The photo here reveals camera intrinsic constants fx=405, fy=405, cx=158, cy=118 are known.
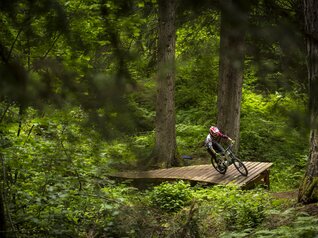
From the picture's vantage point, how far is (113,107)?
114 inches

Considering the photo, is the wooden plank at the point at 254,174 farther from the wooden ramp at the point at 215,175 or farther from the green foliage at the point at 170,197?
the green foliage at the point at 170,197

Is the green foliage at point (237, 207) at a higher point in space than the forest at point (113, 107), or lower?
lower

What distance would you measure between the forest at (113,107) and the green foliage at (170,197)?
0.03 metres

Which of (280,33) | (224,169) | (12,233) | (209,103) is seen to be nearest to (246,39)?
(280,33)

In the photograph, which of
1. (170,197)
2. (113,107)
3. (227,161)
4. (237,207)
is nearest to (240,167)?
(227,161)

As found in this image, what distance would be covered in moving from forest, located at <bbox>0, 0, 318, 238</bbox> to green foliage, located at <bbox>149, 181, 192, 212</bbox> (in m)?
0.03

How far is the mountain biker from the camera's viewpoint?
11203 millimetres

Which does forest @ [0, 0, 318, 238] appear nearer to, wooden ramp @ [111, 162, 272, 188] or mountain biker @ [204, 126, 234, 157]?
wooden ramp @ [111, 162, 272, 188]

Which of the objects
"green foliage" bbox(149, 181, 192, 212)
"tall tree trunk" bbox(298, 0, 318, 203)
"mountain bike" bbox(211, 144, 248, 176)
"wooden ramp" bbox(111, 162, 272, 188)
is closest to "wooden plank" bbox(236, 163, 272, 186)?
"wooden ramp" bbox(111, 162, 272, 188)

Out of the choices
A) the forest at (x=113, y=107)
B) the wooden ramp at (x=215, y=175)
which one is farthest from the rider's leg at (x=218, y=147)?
the forest at (x=113, y=107)

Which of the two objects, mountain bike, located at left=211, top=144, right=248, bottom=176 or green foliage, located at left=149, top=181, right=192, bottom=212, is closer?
green foliage, located at left=149, top=181, right=192, bottom=212

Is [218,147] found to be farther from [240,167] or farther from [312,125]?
[312,125]

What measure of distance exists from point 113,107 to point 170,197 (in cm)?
664

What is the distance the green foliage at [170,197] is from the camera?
29.2 ft
